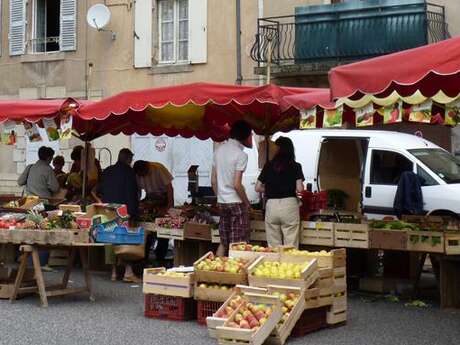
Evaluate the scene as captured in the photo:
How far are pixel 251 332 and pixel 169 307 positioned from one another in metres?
1.74

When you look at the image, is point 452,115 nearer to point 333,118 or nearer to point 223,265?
point 333,118

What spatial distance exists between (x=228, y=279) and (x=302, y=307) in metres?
0.79

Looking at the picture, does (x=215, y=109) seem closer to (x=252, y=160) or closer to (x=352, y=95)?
(x=252, y=160)

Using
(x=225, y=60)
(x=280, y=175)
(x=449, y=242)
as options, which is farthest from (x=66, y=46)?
(x=449, y=242)

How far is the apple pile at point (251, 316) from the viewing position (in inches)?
263

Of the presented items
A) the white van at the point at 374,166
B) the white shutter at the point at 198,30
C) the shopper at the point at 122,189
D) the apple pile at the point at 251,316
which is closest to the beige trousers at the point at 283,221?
the shopper at the point at 122,189

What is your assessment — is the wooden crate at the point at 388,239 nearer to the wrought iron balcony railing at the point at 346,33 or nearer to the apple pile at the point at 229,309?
the apple pile at the point at 229,309

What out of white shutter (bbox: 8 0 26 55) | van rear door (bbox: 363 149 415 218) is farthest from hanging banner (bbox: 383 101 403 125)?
white shutter (bbox: 8 0 26 55)

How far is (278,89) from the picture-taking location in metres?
9.71

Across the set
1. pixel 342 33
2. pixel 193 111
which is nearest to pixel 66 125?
pixel 193 111

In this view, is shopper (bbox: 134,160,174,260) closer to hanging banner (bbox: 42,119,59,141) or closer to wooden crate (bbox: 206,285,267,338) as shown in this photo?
hanging banner (bbox: 42,119,59,141)

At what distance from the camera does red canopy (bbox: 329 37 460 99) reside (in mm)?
6543

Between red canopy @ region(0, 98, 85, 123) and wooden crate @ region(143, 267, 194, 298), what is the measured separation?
11.7 feet

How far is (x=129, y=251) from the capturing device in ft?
34.4
